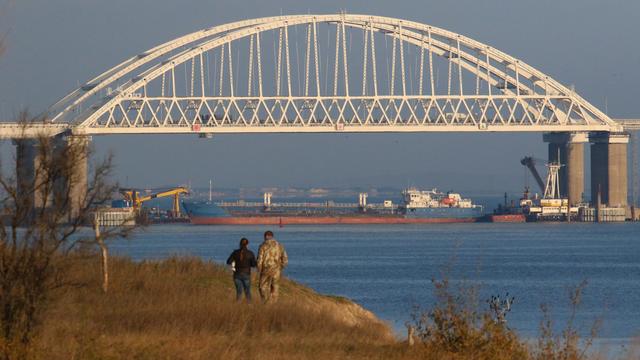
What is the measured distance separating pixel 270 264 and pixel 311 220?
118 metres

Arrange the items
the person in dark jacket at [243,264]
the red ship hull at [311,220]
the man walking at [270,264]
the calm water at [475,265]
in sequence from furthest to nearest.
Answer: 1. the red ship hull at [311,220]
2. the calm water at [475,265]
3. the person in dark jacket at [243,264]
4. the man walking at [270,264]

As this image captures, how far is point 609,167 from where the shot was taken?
449 feet

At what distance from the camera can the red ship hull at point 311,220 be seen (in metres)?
137

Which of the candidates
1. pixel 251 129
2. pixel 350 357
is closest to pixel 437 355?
pixel 350 357

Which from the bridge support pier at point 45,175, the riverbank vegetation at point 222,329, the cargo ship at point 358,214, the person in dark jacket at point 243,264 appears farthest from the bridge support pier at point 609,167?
the bridge support pier at point 45,175

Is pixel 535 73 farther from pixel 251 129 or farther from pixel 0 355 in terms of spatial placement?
A: pixel 0 355

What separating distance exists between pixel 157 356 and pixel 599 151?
12381 cm

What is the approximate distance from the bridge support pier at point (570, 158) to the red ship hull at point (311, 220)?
11.2 m

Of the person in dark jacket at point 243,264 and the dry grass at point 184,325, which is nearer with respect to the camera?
the dry grass at point 184,325

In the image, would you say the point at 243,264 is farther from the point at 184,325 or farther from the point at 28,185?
the point at 28,185

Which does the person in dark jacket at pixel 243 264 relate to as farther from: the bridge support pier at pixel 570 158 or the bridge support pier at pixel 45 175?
the bridge support pier at pixel 570 158

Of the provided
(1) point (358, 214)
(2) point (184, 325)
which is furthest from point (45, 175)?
(1) point (358, 214)

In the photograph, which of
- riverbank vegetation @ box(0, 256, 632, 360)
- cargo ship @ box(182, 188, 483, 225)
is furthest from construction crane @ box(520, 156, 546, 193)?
riverbank vegetation @ box(0, 256, 632, 360)

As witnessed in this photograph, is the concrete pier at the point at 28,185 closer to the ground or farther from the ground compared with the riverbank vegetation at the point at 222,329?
farther from the ground
